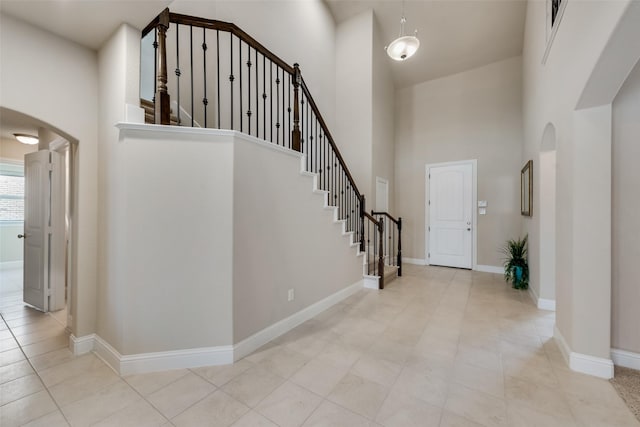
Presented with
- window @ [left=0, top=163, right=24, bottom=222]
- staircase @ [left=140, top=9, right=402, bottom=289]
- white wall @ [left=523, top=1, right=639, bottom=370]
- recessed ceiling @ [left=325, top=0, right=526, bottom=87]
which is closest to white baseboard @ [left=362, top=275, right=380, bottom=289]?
staircase @ [left=140, top=9, right=402, bottom=289]

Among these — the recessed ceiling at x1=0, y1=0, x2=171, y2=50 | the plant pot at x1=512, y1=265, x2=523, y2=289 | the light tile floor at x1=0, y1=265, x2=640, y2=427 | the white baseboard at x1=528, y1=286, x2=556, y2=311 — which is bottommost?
the light tile floor at x1=0, y1=265, x2=640, y2=427

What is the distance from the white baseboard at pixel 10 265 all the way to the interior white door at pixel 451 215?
9.18 meters

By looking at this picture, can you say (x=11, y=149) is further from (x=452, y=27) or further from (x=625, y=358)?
(x=625, y=358)

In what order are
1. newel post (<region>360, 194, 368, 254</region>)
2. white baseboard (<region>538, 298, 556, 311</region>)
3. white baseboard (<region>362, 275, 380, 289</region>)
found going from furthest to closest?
newel post (<region>360, 194, 368, 254</region>), white baseboard (<region>362, 275, 380, 289</region>), white baseboard (<region>538, 298, 556, 311</region>)

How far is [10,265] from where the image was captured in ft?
18.1

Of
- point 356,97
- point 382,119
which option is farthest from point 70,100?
point 382,119

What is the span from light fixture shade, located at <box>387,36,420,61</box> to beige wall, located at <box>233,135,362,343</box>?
218cm

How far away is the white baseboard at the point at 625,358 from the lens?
2.06m

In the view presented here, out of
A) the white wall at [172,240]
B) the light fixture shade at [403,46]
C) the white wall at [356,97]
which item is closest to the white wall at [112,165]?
the white wall at [172,240]

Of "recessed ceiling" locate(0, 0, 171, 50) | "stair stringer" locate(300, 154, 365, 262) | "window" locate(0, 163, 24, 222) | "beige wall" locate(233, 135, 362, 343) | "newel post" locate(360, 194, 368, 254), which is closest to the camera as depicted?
"recessed ceiling" locate(0, 0, 171, 50)

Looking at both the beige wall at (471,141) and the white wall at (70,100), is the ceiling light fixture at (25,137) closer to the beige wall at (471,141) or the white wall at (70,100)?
the white wall at (70,100)

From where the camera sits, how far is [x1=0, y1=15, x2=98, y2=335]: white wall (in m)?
1.90

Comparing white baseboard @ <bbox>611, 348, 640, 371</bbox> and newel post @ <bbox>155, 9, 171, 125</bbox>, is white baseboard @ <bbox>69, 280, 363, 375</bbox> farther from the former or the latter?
white baseboard @ <bbox>611, 348, 640, 371</bbox>

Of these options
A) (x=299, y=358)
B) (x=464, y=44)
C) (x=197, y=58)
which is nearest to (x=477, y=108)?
(x=464, y=44)
